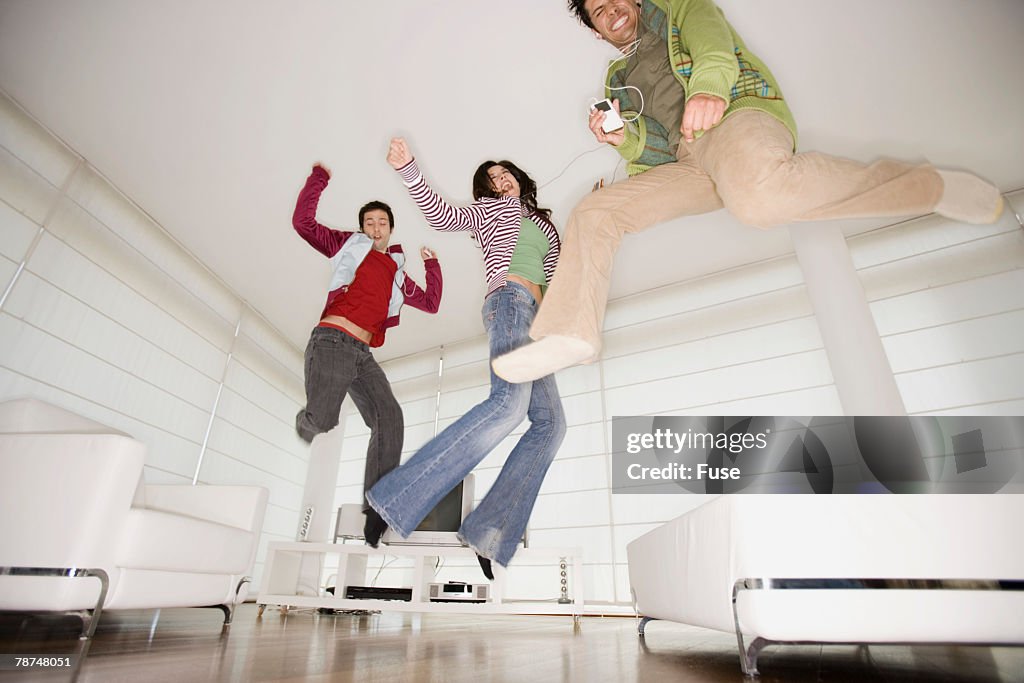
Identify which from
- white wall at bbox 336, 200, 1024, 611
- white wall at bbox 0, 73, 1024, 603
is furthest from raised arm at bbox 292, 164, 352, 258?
white wall at bbox 336, 200, 1024, 611

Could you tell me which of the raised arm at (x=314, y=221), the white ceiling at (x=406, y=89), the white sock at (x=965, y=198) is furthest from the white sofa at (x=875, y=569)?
the white ceiling at (x=406, y=89)

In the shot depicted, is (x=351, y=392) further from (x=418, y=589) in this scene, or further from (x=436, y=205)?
(x=418, y=589)

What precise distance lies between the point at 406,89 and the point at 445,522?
2.64 metres

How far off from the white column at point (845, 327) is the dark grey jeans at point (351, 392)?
2125 millimetres

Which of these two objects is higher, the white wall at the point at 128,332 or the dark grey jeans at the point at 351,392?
the white wall at the point at 128,332

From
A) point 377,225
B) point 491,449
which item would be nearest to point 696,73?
point 491,449

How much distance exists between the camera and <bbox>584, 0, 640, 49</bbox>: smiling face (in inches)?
58.6

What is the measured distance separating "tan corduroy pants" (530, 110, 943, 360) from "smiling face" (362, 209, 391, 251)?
3.62ft

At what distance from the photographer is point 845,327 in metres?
2.46

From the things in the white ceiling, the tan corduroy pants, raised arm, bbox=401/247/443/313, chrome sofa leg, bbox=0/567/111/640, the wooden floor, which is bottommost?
the wooden floor

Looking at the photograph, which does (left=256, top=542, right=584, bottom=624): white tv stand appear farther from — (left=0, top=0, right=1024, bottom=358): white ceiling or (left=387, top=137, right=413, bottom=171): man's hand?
(left=0, top=0, right=1024, bottom=358): white ceiling

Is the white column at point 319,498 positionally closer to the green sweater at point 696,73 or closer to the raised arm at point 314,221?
the raised arm at point 314,221

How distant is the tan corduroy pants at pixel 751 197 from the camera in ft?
3.74

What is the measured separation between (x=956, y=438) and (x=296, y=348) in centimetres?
547
